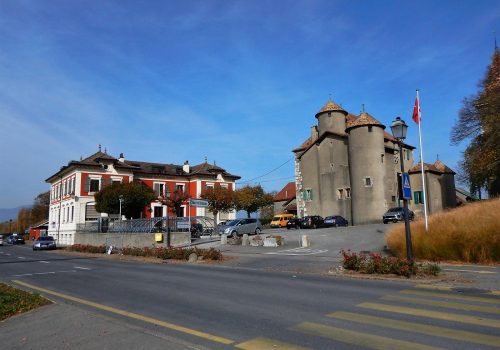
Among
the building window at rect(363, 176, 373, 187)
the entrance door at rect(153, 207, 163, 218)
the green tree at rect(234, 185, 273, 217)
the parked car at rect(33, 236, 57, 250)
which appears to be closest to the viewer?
the parked car at rect(33, 236, 57, 250)

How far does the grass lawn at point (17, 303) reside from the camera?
25.8ft

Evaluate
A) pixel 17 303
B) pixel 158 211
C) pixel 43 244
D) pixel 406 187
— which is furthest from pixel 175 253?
pixel 158 211

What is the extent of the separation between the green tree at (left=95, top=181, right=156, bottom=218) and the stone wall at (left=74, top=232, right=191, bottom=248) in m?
6.67

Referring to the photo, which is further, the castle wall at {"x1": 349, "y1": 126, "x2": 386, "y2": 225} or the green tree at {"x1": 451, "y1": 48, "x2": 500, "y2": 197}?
the castle wall at {"x1": 349, "y1": 126, "x2": 386, "y2": 225}

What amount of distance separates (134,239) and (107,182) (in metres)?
25.6

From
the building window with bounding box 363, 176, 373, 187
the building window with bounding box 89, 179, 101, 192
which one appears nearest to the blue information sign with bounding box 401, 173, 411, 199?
the building window with bounding box 363, 176, 373, 187

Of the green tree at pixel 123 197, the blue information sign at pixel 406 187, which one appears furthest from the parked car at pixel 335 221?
the blue information sign at pixel 406 187

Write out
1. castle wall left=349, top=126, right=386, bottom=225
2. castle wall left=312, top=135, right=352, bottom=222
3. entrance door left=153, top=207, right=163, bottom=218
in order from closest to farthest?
1. castle wall left=349, top=126, right=386, bottom=225
2. castle wall left=312, top=135, right=352, bottom=222
3. entrance door left=153, top=207, right=163, bottom=218

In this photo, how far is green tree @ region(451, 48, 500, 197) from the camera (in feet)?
103

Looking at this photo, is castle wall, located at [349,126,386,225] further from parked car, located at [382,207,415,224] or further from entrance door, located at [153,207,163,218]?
entrance door, located at [153,207,163,218]

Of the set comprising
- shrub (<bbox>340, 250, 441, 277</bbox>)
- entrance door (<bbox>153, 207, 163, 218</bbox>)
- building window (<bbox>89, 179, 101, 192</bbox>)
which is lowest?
shrub (<bbox>340, 250, 441, 277</bbox>)

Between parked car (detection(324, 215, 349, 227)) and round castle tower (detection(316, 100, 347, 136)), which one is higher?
round castle tower (detection(316, 100, 347, 136))

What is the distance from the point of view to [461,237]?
16047 mm

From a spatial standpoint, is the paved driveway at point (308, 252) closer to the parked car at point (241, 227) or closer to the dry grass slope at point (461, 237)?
the dry grass slope at point (461, 237)
